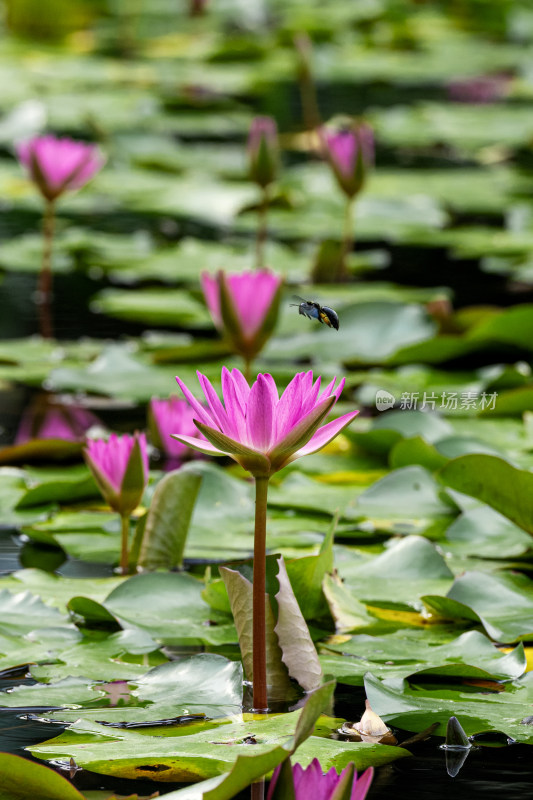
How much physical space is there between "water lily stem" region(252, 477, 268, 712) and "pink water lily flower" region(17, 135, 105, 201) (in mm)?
1809

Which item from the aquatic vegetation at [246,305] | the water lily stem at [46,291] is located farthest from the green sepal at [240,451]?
the water lily stem at [46,291]

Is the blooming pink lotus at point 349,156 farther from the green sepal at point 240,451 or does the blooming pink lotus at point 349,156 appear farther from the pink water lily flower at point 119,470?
the green sepal at point 240,451

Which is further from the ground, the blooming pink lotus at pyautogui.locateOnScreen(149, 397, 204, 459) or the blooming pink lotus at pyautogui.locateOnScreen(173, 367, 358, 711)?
the blooming pink lotus at pyautogui.locateOnScreen(173, 367, 358, 711)

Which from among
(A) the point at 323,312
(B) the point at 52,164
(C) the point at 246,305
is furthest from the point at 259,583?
(B) the point at 52,164

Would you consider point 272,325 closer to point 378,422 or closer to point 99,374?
point 378,422

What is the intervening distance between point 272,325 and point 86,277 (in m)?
1.23

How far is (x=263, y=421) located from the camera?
0.93m

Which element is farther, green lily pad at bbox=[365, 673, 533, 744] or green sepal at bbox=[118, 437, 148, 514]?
green sepal at bbox=[118, 437, 148, 514]

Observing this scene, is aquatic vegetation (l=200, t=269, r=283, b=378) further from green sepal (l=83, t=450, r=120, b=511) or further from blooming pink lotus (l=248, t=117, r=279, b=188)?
blooming pink lotus (l=248, t=117, r=279, b=188)

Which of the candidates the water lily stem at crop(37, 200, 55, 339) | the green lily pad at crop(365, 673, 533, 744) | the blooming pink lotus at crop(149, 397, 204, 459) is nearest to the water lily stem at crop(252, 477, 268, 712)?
the green lily pad at crop(365, 673, 533, 744)

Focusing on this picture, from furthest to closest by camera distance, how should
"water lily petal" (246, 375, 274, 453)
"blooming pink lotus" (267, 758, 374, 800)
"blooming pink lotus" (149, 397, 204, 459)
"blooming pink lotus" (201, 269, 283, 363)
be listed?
"blooming pink lotus" (201, 269, 283, 363) → "blooming pink lotus" (149, 397, 204, 459) → "water lily petal" (246, 375, 274, 453) → "blooming pink lotus" (267, 758, 374, 800)

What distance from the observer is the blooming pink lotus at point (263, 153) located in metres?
2.71

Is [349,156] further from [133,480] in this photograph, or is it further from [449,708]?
[449,708]

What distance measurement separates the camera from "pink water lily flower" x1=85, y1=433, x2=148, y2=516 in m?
1.38
